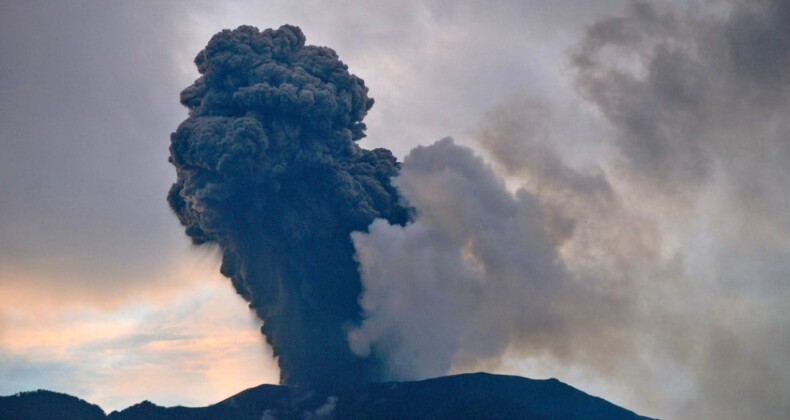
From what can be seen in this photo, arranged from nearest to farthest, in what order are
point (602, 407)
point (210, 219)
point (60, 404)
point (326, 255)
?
point (210, 219) → point (326, 255) → point (60, 404) → point (602, 407)

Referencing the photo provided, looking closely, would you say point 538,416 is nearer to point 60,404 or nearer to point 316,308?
point 316,308

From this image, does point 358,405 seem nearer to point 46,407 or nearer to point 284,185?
point 284,185

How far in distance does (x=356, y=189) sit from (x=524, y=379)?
28.5 m

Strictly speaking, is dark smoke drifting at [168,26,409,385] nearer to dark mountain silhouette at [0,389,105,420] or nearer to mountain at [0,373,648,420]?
mountain at [0,373,648,420]

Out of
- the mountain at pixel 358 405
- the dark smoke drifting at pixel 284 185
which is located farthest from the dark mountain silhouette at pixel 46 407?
the dark smoke drifting at pixel 284 185

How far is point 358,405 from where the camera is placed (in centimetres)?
5781

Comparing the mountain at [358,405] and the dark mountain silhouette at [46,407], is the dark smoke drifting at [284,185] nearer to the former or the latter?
the mountain at [358,405]

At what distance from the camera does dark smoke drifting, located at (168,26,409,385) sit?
51531 mm

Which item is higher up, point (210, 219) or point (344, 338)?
point (210, 219)

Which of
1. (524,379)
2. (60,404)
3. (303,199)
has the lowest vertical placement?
(60,404)

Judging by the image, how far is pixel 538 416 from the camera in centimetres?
6400

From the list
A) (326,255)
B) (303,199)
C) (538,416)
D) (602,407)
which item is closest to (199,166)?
(303,199)

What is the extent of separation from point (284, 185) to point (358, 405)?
18689 mm

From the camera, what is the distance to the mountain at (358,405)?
190 ft
